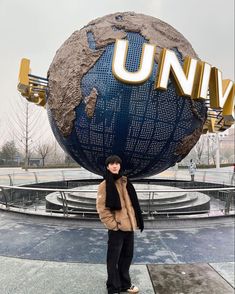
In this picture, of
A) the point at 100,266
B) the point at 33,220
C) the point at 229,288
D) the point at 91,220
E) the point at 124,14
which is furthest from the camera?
the point at 33,220

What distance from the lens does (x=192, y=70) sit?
5512mm

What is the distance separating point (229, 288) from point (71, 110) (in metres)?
3.92

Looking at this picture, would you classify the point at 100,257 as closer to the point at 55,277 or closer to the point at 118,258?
the point at 55,277

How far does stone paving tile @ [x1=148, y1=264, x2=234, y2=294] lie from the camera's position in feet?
11.5

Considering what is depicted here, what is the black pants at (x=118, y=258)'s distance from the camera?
3281 mm

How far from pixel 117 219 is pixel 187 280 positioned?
1385mm

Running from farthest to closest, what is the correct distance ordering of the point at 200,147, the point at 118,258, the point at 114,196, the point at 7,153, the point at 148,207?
the point at 200,147, the point at 7,153, the point at 148,207, the point at 118,258, the point at 114,196

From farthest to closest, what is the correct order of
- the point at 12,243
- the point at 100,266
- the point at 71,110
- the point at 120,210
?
the point at 71,110 → the point at 12,243 → the point at 100,266 → the point at 120,210

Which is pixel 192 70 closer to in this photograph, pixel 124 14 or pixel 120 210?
pixel 124 14

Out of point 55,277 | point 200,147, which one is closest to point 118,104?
point 55,277

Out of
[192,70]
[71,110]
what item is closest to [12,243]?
[71,110]

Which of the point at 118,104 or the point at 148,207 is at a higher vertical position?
the point at 118,104

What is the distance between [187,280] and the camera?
3797mm

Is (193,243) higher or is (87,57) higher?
(87,57)
